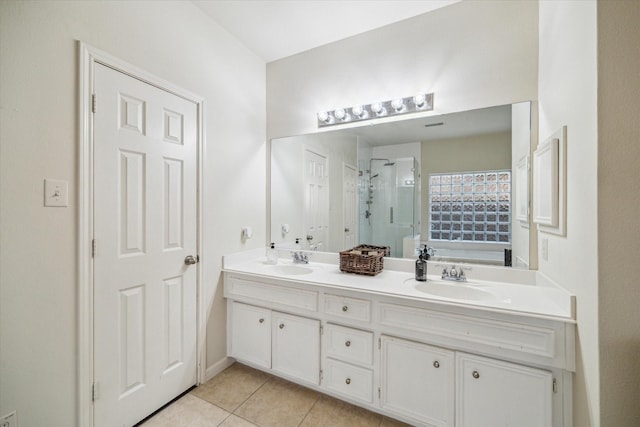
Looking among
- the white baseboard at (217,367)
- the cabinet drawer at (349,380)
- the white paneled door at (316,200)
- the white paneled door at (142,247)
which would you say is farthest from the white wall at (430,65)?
the white baseboard at (217,367)

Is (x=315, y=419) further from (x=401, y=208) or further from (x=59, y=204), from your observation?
(x=59, y=204)

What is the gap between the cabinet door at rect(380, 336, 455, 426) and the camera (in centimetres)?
139

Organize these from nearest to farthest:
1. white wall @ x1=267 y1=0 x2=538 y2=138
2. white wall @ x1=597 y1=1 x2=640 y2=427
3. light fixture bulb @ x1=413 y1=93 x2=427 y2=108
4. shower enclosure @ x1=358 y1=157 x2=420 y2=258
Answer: white wall @ x1=597 y1=1 x2=640 y2=427 < white wall @ x1=267 y1=0 x2=538 y2=138 < light fixture bulb @ x1=413 y1=93 x2=427 y2=108 < shower enclosure @ x1=358 y1=157 x2=420 y2=258

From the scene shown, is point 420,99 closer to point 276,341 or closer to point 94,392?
point 276,341

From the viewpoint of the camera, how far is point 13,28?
43.6 inches

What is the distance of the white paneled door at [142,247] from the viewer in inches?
55.2

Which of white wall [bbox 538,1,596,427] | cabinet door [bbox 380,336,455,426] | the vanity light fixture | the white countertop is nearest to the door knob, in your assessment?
the white countertop

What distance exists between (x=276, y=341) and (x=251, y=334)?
0.23m

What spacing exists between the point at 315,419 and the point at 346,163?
1.81 m

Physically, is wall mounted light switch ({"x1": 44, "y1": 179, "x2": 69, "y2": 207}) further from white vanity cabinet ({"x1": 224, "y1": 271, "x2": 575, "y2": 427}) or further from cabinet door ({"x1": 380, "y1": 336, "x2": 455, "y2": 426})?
cabinet door ({"x1": 380, "y1": 336, "x2": 455, "y2": 426})

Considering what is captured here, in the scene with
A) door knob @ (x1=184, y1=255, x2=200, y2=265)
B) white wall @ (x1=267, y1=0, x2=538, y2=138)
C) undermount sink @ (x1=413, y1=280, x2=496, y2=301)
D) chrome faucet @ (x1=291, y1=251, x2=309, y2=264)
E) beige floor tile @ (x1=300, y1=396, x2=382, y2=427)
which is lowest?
beige floor tile @ (x1=300, y1=396, x2=382, y2=427)

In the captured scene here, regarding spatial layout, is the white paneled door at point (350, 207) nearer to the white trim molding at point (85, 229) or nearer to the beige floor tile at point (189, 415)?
the beige floor tile at point (189, 415)

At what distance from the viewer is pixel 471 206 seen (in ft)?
6.13

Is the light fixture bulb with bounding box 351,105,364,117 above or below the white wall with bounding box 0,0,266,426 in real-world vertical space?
above
